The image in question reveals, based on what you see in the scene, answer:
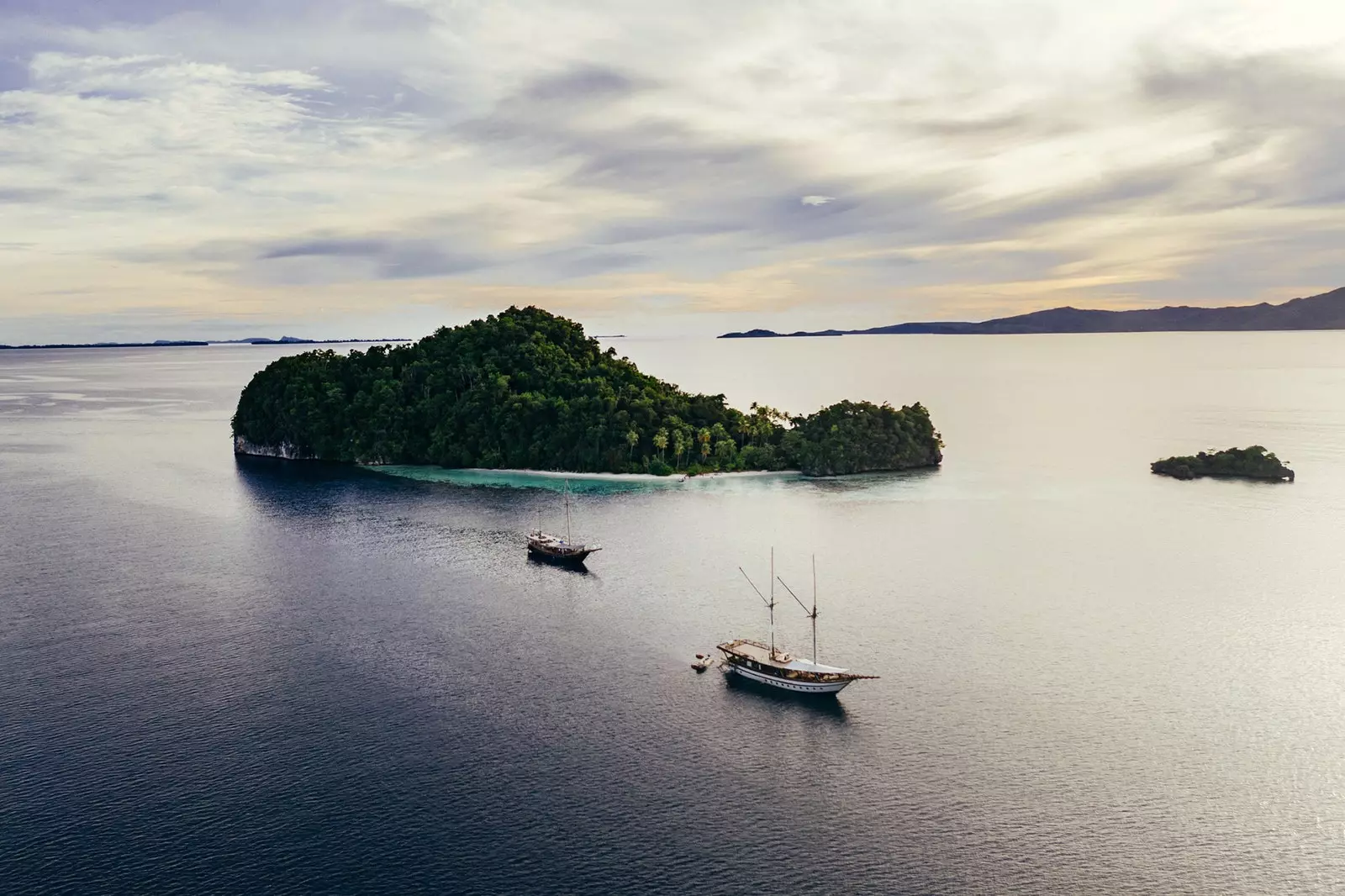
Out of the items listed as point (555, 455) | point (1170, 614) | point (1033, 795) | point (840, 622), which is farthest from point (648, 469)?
point (1033, 795)

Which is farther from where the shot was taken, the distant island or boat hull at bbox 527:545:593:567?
the distant island

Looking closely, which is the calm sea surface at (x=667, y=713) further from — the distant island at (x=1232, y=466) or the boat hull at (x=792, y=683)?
the distant island at (x=1232, y=466)

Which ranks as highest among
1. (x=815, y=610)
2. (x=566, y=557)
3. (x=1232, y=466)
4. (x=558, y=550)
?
(x=1232, y=466)

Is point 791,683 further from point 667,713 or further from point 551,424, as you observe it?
point 551,424

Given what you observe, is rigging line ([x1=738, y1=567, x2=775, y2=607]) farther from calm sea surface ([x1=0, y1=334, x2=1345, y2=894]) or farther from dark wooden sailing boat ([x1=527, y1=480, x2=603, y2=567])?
dark wooden sailing boat ([x1=527, y1=480, x2=603, y2=567])

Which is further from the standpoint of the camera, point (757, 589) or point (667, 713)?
point (757, 589)

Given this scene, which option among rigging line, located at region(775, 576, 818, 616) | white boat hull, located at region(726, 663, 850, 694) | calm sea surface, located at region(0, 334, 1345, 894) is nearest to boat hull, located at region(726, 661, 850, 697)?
white boat hull, located at region(726, 663, 850, 694)

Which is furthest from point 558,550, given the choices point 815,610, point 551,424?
point 551,424
